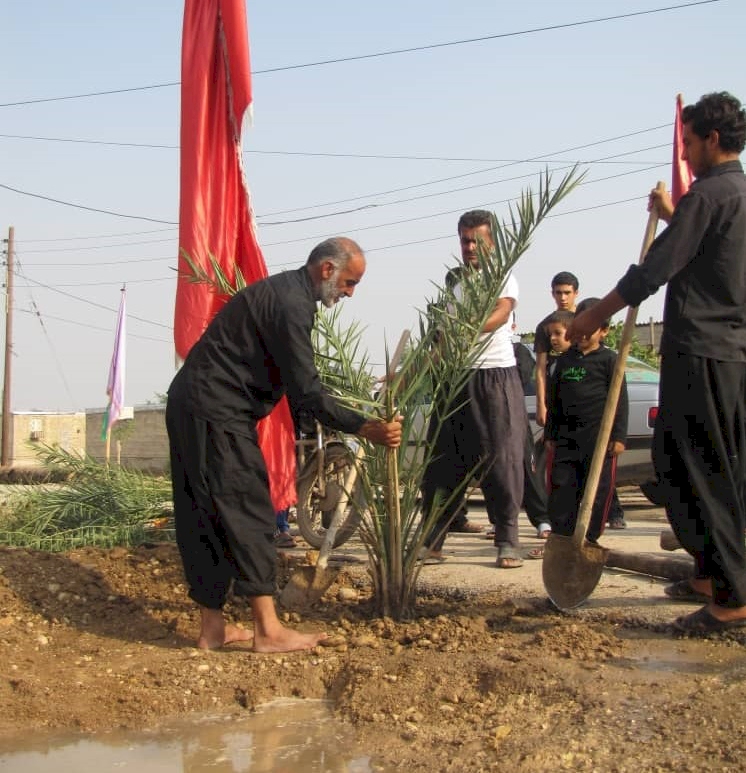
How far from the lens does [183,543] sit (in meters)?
4.43

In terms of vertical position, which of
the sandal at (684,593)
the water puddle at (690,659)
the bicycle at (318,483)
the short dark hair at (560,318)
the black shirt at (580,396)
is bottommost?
the water puddle at (690,659)

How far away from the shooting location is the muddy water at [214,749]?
3230 mm

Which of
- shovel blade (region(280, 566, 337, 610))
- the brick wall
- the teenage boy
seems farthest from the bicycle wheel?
the brick wall

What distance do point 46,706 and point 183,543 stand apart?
909mm

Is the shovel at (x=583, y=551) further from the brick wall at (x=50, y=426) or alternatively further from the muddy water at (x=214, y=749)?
the brick wall at (x=50, y=426)

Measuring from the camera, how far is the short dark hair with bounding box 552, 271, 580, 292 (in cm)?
765

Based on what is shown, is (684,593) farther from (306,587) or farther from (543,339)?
(543,339)

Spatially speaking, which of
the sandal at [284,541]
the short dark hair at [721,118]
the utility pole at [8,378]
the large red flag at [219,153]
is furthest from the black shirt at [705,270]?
the utility pole at [8,378]

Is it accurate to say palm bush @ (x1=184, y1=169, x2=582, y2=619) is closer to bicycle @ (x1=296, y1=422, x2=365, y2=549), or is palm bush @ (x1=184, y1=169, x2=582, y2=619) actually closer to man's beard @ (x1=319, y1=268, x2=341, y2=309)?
man's beard @ (x1=319, y1=268, x2=341, y2=309)

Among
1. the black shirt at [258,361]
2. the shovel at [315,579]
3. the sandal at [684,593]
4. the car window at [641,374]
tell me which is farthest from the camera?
the car window at [641,374]

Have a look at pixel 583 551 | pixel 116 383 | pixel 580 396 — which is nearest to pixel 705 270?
pixel 583 551

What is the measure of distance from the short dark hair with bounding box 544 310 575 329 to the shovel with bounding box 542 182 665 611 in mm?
2768

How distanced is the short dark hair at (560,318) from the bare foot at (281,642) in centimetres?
358

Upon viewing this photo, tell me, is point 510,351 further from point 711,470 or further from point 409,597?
point 711,470
